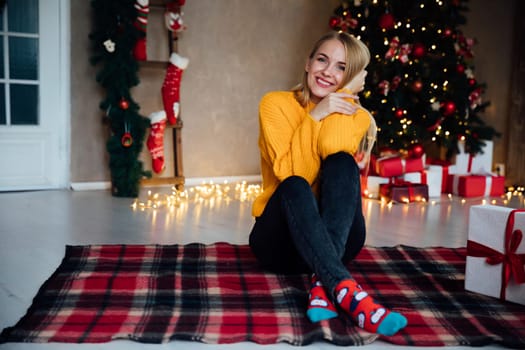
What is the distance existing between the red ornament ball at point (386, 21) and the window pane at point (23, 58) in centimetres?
245

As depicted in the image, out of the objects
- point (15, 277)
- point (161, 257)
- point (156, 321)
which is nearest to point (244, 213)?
point (161, 257)

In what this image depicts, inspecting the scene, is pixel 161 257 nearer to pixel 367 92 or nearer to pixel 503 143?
pixel 367 92

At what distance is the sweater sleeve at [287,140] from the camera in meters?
2.10

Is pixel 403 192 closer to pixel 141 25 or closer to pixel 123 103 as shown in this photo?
pixel 123 103

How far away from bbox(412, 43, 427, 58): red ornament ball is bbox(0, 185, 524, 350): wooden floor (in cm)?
108

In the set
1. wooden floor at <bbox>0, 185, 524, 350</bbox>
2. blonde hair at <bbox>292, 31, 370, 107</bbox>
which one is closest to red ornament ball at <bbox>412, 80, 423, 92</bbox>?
wooden floor at <bbox>0, 185, 524, 350</bbox>

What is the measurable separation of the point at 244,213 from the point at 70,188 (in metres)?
1.47

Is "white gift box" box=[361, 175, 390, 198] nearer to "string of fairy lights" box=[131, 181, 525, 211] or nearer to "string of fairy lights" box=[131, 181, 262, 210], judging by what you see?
"string of fairy lights" box=[131, 181, 525, 211]

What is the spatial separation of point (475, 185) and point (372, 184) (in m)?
0.84

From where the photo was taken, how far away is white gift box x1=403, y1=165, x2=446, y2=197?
4.40m

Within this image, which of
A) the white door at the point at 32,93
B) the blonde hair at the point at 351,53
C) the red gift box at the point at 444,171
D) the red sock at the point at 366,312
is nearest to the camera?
the red sock at the point at 366,312

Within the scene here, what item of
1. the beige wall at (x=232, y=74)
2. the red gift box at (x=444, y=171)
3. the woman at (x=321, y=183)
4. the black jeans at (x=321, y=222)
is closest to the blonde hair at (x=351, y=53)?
the woman at (x=321, y=183)

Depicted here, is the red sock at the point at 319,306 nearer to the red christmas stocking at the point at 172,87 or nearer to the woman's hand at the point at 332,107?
the woman's hand at the point at 332,107

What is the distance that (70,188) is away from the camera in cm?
433
